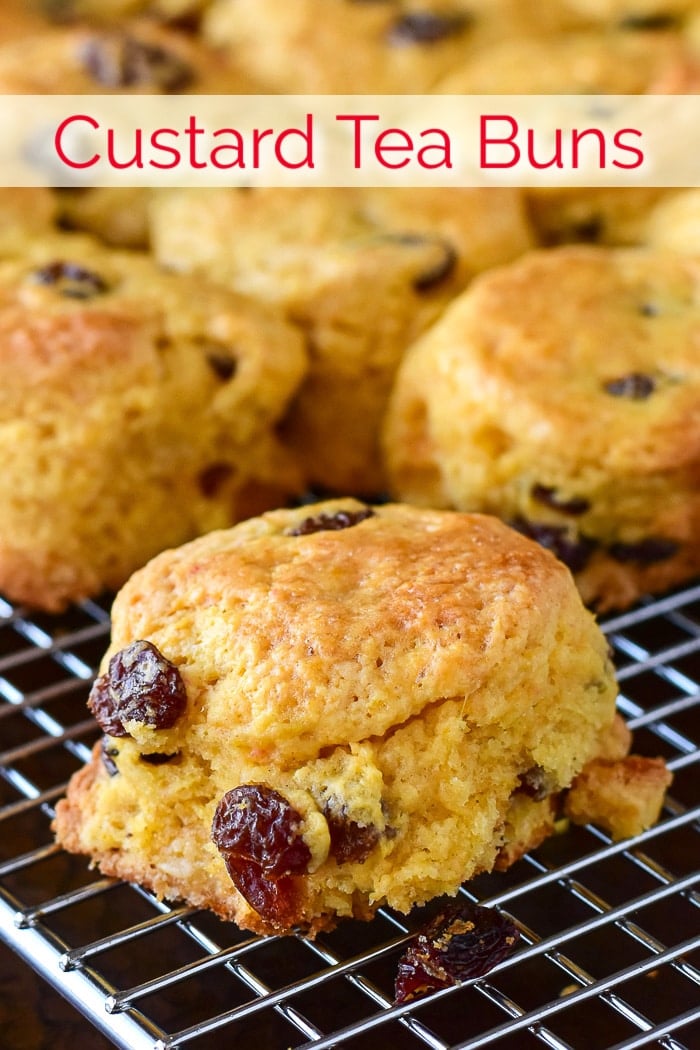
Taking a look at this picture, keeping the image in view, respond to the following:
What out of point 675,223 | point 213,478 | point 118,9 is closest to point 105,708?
point 213,478

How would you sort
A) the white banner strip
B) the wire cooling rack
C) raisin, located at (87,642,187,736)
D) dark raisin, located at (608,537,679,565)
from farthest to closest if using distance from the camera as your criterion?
the white banner strip, dark raisin, located at (608,537,679,565), raisin, located at (87,642,187,736), the wire cooling rack

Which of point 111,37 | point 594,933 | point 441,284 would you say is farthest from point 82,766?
point 111,37

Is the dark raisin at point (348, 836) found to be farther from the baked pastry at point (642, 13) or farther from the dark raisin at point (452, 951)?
the baked pastry at point (642, 13)

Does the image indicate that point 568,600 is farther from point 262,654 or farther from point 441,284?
point 441,284

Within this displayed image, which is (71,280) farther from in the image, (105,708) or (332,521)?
(105,708)

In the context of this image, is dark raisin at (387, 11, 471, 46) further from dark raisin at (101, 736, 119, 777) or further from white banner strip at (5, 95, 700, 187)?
dark raisin at (101, 736, 119, 777)

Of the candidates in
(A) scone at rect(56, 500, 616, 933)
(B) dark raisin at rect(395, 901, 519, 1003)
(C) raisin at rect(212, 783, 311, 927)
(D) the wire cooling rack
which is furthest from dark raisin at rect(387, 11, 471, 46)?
(B) dark raisin at rect(395, 901, 519, 1003)
